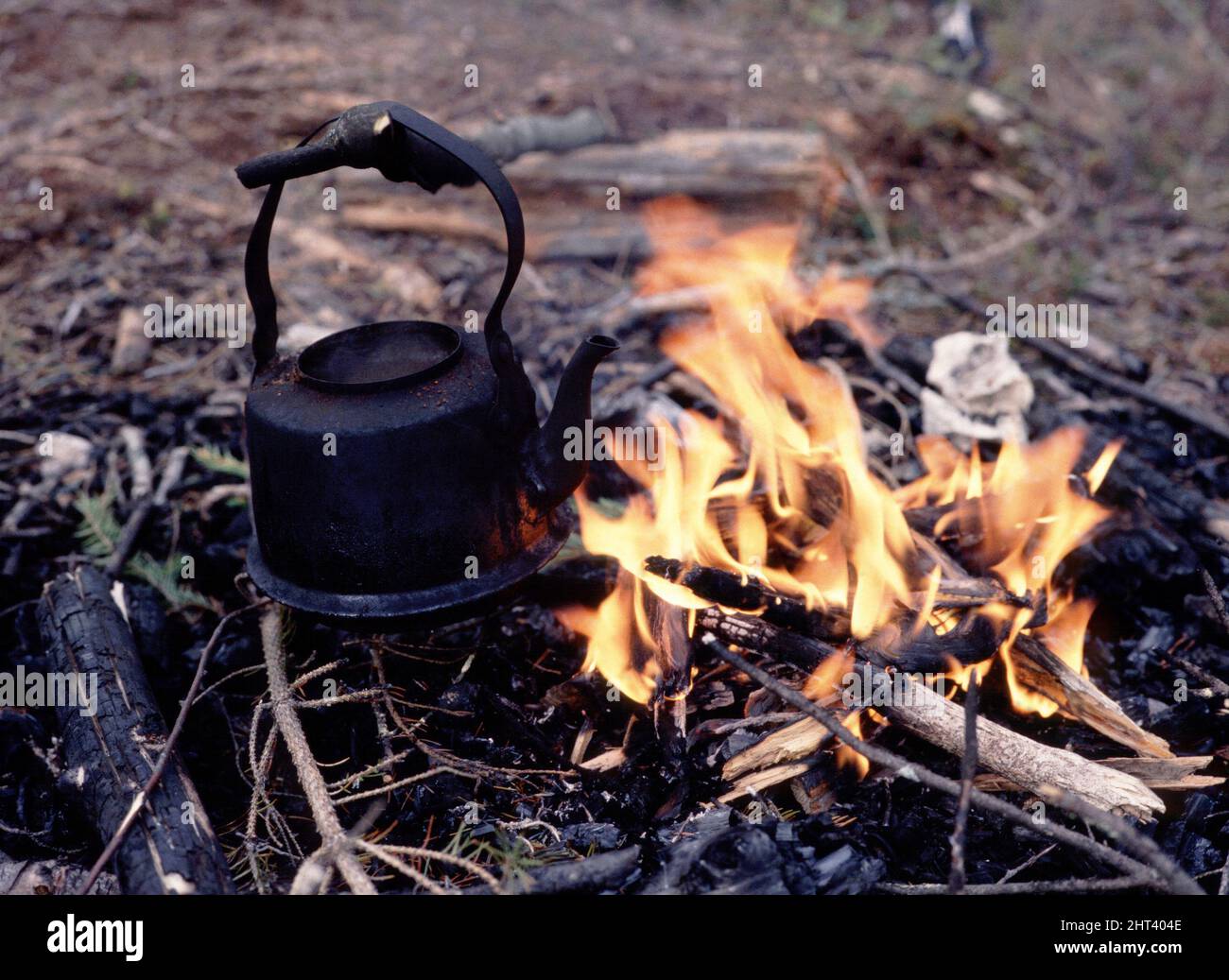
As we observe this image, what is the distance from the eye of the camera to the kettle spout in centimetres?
255

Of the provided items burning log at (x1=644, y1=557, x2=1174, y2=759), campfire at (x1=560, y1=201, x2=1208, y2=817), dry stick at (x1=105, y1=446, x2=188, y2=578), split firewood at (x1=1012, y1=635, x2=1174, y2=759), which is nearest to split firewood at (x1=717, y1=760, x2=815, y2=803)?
campfire at (x1=560, y1=201, x2=1208, y2=817)

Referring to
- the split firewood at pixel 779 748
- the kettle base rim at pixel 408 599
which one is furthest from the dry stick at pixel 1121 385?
the kettle base rim at pixel 408 599

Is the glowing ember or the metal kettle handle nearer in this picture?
the metal kettle handle

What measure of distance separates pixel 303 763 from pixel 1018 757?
1970 millimetres

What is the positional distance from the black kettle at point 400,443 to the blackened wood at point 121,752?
536mm

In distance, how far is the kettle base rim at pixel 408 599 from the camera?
2465 millimetres

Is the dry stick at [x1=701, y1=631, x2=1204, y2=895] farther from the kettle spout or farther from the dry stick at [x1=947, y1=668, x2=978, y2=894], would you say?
the kettle spout

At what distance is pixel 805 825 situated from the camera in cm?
234

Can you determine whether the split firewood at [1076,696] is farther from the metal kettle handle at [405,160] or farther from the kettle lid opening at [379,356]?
the kettle lid opening at [379,356]

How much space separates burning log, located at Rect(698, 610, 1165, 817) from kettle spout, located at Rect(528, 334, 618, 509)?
92 centimetres

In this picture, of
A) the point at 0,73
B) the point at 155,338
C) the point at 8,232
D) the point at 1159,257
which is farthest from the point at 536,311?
the point at 0,73

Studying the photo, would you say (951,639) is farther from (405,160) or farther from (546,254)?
(546,254)

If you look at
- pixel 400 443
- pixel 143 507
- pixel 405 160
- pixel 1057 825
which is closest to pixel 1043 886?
pixel 1057 825

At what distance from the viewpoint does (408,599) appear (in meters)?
2.48
